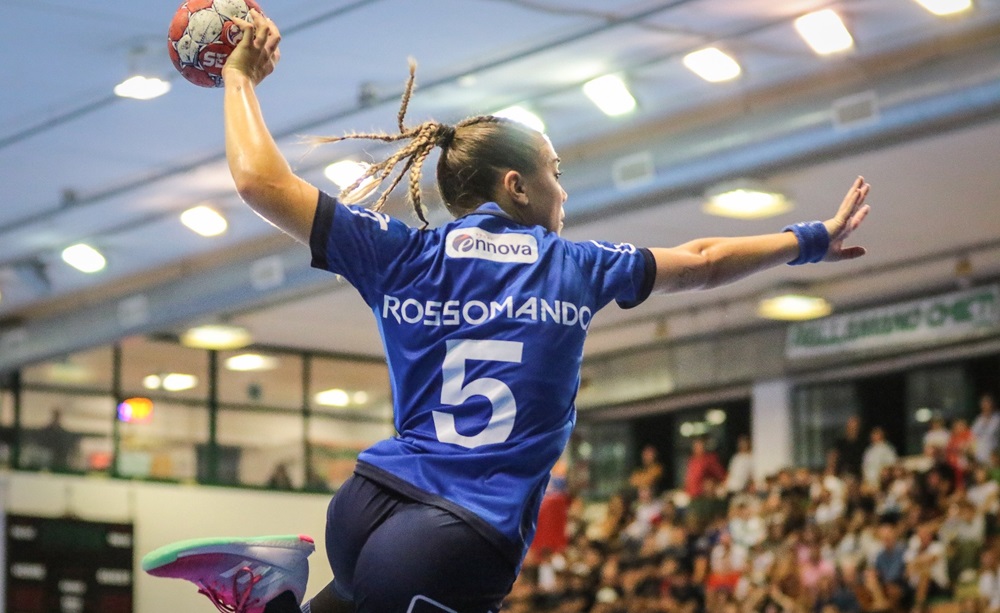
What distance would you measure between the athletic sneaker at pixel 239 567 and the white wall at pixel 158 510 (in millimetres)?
12341

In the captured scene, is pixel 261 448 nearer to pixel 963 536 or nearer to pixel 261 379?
pixel 261 379

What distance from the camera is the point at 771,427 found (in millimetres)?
16609

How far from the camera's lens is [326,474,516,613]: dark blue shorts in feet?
7.98

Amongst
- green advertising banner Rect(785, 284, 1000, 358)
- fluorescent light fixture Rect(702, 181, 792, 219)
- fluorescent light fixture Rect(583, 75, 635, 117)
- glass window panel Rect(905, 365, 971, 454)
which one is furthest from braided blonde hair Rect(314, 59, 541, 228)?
glass window panel Rect(905, 365, 971, 454)

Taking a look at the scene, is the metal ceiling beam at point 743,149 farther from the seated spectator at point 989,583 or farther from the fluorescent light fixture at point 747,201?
the seated spectator at point 989,583

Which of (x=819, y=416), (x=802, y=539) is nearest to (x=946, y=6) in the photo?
(x=802, y=539)

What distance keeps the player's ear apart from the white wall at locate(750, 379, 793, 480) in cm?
1406

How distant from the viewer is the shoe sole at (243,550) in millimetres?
2596

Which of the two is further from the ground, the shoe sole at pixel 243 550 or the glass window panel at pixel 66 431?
the glass window panel at pixel 66 431

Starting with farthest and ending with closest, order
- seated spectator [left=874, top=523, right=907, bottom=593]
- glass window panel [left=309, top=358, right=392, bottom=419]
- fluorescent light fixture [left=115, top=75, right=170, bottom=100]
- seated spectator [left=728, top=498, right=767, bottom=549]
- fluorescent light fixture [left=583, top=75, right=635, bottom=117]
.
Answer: glass window panel [left=309, top=358, right=392, bottom=419] → seated spectator [left=728, top=498, right=767, bottom=549] → seated spectator [left=874, top=523, right=907, bottom=593] → fluorescent light fixture [left=583, top=75, right=635, bottom=117] → fluorescent light fixture [left=115, top=75, right=170, bottom=100]

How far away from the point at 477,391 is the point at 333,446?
15.2m

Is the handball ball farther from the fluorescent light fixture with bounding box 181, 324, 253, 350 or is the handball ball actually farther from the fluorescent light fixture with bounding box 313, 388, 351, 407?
the fluorescent light fixture with bounding box 313, 388, 351, 407

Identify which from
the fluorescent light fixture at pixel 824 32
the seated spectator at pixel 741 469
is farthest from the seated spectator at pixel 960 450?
the fluorescent light fixture at pixel 824 32

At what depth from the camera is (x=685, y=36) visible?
8.55 metres
